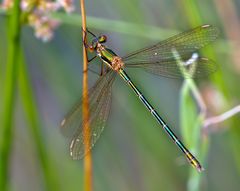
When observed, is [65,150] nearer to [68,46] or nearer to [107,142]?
[107,142]

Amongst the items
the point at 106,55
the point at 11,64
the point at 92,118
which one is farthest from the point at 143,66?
the point at 11,64

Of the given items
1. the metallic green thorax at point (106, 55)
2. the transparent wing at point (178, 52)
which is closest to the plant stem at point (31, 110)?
the metallic green thorax at point (106, 55)

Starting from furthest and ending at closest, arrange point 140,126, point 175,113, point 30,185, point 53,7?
point 30,185
point 175,113
point 140,126
point 53,7

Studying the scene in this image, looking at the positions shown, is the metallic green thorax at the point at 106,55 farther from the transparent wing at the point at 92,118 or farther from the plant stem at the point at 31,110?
the plant stem at the point at 31,110

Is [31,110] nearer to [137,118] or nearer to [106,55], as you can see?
[106,55]

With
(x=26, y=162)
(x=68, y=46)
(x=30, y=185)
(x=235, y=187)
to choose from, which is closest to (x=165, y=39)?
(x=68, y=46)

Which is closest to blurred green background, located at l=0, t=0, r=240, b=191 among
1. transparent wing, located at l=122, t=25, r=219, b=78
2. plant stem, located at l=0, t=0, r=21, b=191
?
transparent wing, located at l=122, t=25, r=219, b=78
